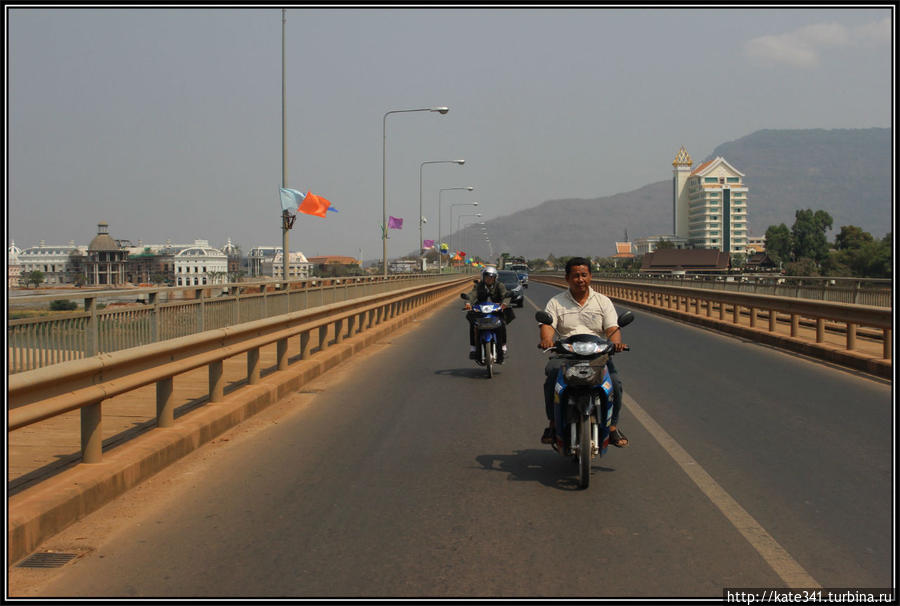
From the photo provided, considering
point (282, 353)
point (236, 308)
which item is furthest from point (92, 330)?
point (282, 353)

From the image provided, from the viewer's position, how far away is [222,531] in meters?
5.52

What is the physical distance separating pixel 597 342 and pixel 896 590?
2672 millimetres

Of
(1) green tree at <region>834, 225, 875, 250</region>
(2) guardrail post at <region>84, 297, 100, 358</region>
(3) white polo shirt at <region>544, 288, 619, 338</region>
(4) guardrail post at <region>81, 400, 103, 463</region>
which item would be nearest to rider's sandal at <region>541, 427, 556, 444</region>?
(3) white polo shirt at <region>544, 288, 619, 338</region>

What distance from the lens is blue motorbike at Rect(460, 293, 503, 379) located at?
1366 cm

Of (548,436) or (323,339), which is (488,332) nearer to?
(323,339)

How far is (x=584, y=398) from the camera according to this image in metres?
6.59

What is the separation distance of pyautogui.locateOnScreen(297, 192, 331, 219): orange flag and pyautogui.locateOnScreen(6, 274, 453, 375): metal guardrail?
1699cm

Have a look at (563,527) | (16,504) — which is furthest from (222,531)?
(563,527)

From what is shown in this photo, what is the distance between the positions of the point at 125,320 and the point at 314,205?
22275 mm

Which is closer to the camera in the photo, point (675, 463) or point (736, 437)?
point (675, 463)

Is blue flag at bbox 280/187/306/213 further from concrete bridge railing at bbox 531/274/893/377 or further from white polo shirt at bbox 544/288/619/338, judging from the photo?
white polo shirt at bbox 544/288/619/338

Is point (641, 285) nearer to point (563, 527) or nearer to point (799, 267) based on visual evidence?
point (563, 527)

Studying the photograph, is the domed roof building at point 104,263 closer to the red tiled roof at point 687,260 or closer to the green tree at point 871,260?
the red tiled roof at point 687,260

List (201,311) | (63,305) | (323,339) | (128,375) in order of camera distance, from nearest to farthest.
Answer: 1. (63,305)
2. (128,375)
3. (201,311)
4. (323,339)
